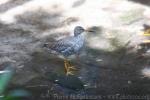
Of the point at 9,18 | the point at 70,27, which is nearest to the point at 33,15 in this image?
the point at 9,18

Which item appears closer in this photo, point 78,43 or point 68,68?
point 68,68

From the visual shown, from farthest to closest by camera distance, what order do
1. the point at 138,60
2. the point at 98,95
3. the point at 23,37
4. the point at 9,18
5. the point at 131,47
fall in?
the point at 9,18, the point at 23,37, the point at 131,47, the point at 138,60, the point at 98,95

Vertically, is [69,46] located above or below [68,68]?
above

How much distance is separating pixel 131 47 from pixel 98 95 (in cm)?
129

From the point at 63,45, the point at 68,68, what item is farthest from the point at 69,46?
the point at 68,68

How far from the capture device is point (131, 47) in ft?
16.7

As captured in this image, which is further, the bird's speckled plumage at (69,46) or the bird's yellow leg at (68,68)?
the bird's speckled plumage at (69,46)

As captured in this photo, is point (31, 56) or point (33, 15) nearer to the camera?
point (31, 56)

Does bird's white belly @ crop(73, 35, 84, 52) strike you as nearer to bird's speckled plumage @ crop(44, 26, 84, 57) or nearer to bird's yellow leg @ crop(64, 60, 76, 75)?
bird's speckled plumage @ crop(44, 26, 84, 57)

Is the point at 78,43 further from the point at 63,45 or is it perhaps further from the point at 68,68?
the point at 68,68

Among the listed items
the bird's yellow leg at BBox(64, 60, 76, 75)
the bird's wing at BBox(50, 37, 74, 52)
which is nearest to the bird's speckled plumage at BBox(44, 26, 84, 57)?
the bird's wing at BBox(50, 37, 74, 52)

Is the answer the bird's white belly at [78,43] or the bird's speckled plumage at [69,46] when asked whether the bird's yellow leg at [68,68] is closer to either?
the bird's speckled plumage at [69,46]

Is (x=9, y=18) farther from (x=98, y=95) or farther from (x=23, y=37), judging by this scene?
(x=98, y=95)

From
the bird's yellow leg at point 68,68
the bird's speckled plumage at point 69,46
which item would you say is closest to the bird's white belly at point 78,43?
the bird's speckled plumage at point 69,46
